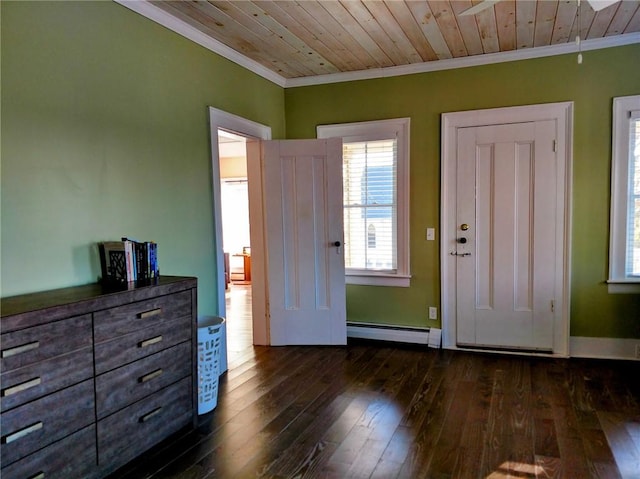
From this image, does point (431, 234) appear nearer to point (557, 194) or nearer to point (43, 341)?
point (557, 194)

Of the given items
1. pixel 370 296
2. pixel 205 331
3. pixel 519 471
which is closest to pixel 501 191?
pixel 370 296

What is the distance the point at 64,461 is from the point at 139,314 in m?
0.67

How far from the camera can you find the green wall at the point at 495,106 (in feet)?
11.5

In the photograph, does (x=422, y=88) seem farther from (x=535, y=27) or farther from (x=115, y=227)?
(x=115, y=227)

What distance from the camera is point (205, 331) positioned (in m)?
2.76

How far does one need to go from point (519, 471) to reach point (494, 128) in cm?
271

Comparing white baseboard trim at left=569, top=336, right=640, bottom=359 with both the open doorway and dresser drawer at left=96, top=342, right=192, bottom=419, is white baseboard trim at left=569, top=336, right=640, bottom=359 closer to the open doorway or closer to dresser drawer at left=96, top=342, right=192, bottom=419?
dresser drawer at left=96, top=342, right=192, bottom=419

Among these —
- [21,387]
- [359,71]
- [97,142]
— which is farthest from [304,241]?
[21,387]

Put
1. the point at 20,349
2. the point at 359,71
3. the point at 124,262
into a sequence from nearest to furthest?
the point at 20,349 → the point at 124,262 → the point at 359,71

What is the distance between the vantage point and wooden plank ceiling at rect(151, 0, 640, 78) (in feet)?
9.20

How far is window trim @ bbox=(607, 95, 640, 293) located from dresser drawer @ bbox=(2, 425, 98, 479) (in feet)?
12.3

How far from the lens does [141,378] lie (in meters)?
2.18

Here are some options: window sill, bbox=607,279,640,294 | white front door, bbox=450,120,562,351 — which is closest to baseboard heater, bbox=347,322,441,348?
white front door, bbox=450,120,562,351

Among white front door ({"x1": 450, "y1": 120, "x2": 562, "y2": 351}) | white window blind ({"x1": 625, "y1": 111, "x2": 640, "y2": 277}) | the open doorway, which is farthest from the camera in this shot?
the open doorway
